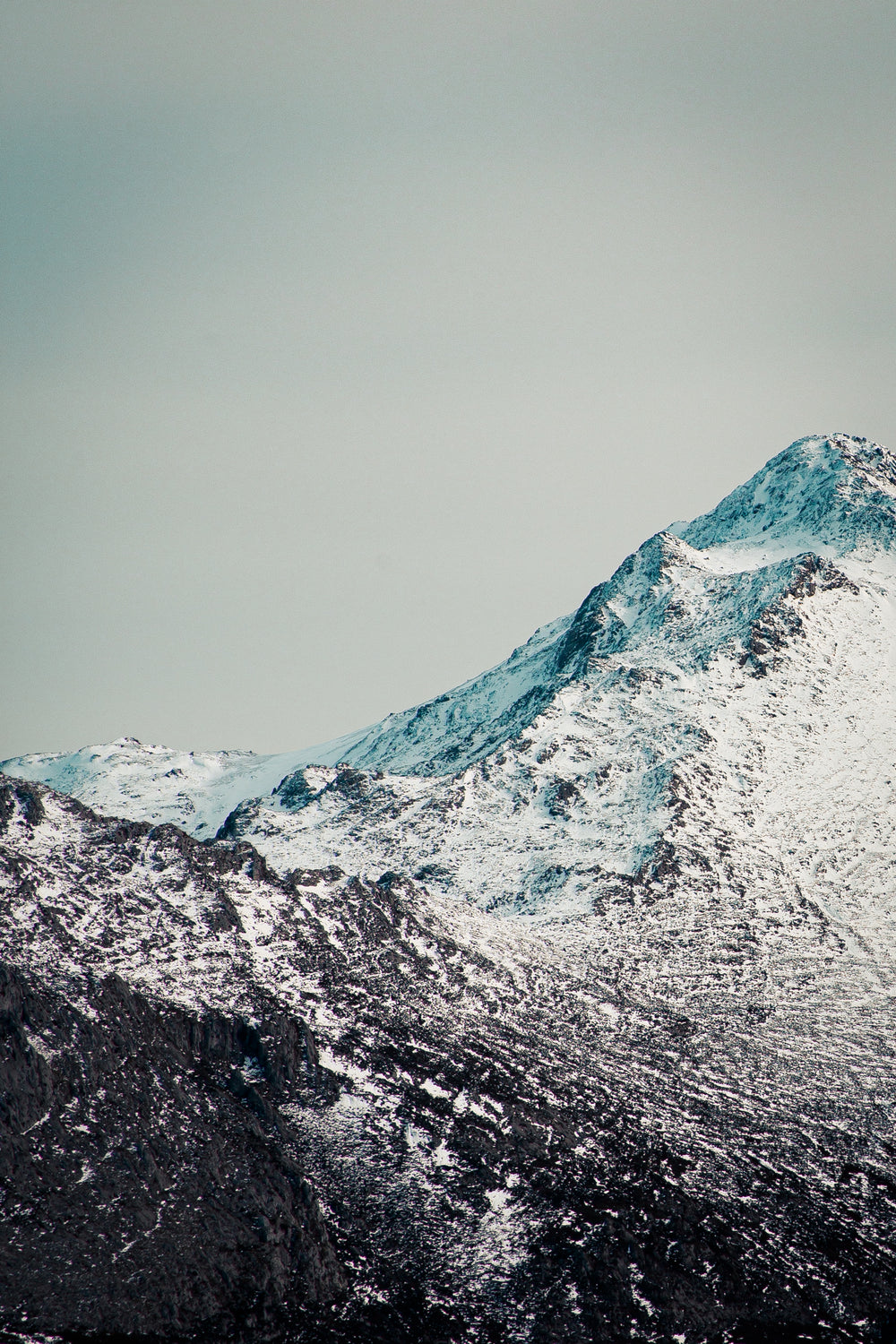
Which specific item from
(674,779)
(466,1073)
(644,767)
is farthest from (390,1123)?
(644,767)

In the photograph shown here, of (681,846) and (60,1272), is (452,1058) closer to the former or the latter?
(60,1272)

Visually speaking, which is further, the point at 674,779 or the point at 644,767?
the point at 644,767

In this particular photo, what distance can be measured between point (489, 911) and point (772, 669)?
7299 cm

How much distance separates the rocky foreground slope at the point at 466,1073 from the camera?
56500 millimetres

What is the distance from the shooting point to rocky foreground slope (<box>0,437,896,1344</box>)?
185 ft

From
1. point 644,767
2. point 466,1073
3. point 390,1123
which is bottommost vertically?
point 466,1073

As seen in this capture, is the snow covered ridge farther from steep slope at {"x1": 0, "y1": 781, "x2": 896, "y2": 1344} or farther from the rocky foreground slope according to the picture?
steep slope at {"x1": 0, "y1": 781, "x2": 896, "y2": 1344}

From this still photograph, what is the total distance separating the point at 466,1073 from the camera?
260 ft

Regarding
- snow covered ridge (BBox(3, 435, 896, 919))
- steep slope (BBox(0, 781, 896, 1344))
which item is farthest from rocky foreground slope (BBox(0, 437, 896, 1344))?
snow covered ridge (BBox(3, 435, 896, 919))

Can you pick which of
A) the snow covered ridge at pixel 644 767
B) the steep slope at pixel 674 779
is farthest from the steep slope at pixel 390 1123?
the snow covered ridge at pixel 644 767

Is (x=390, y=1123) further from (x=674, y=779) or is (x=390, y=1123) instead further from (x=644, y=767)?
(x=644, y=767)

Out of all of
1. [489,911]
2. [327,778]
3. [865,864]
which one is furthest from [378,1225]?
[327,778]

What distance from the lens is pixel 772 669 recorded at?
176m

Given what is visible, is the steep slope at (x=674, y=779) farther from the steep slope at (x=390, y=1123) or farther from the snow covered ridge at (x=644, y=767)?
the steep slope at (x=390, y=1123)
